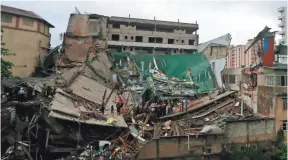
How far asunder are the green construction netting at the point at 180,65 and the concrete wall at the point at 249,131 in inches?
273

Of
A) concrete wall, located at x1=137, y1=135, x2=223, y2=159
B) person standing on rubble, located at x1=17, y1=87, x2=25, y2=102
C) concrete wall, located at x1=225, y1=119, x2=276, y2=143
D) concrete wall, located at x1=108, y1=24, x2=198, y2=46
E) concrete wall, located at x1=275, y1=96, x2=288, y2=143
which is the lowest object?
concrete wall, located at x1=137, y1=135, x2=223, y2=159

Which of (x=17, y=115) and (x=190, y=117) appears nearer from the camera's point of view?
(x=17, y=115)

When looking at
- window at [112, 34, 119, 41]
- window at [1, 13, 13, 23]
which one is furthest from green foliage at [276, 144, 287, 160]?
window at [1, 13, 13, 23]

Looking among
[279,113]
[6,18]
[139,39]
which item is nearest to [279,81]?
[279,113]

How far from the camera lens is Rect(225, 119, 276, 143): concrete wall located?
15.0 m

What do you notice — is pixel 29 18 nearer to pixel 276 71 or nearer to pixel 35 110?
pixel 35 110

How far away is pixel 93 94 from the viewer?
16.2m

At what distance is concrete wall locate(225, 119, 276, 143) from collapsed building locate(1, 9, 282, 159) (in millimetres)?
55

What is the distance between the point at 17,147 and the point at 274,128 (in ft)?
43.3

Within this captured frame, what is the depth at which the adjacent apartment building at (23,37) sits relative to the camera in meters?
21.8

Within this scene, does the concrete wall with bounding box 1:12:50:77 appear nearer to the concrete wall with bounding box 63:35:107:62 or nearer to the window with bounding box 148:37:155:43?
the concrete wall with bounding box 63:35:107:62

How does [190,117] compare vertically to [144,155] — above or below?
above

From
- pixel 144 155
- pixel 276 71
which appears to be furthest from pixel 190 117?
pixel 276 71

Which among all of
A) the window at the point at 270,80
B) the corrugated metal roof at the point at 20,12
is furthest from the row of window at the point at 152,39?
the window at the point at 270,80
